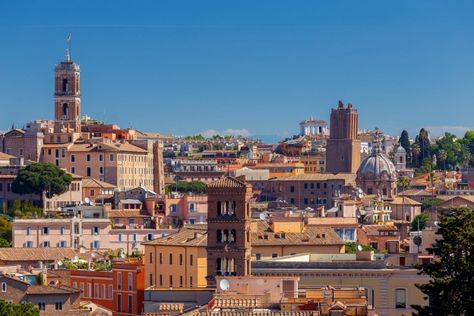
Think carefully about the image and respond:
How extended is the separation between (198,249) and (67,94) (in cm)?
9390

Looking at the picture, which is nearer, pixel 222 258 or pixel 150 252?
pixel 222 258

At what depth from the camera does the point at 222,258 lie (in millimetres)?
58344

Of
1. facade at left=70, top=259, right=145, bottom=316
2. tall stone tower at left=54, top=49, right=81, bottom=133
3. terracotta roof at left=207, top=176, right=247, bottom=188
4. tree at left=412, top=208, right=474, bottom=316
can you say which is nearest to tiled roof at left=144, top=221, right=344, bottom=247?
facade at left=70, top=259, right=145, bottom=316

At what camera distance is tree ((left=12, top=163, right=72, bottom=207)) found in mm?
128625

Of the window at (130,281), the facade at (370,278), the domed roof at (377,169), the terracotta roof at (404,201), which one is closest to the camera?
the facade at (370,278)

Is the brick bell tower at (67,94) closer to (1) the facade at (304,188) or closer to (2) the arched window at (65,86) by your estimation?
(2) the arched window at (65,86)

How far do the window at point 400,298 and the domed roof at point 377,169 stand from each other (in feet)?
364

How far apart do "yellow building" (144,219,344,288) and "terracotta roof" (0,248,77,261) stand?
44.6ft

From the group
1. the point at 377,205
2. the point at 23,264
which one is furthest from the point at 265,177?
the point at 23,264

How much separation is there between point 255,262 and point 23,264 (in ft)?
85.9

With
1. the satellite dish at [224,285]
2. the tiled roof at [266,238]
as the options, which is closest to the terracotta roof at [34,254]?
the tiled roof at [266,238]

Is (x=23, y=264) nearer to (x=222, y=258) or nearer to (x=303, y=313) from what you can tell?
(x=222, y=258)

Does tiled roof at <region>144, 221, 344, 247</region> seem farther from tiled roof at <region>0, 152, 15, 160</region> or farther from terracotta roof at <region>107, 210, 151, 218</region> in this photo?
tiled roof at <region>0, 152, 15, 160</region>

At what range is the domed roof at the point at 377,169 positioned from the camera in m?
168
